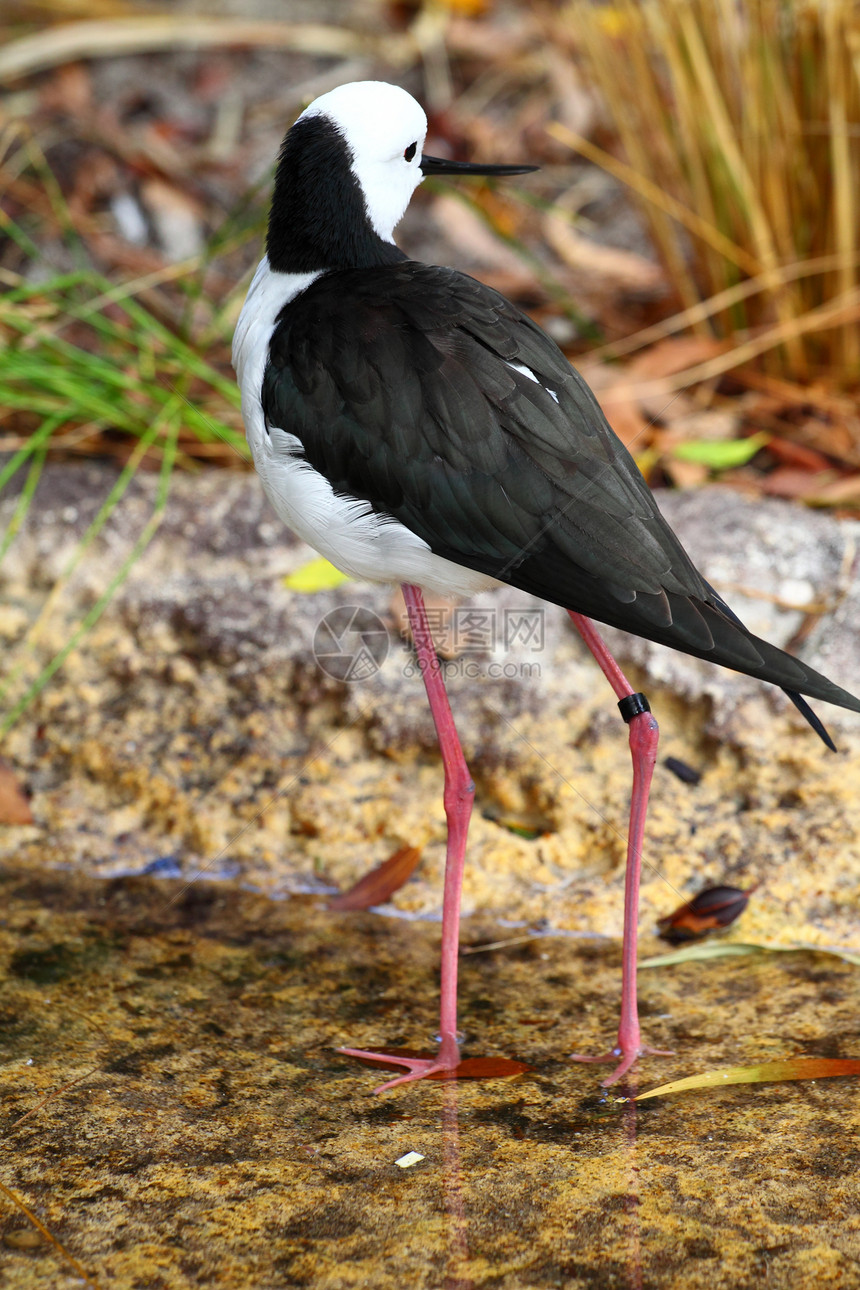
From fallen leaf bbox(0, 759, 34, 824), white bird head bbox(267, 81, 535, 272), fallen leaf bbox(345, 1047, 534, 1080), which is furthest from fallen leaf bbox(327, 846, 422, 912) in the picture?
white bird head bbox(267, 81, 535, 272)

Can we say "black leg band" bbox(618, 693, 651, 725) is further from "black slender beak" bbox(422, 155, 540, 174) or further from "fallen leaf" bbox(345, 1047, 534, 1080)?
"black slender beak" bbox(422, 155, 540, 174)

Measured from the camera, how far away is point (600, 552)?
1.95m

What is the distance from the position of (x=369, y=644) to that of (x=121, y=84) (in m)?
3.48

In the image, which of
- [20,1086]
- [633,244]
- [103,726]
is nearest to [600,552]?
[20,1086]

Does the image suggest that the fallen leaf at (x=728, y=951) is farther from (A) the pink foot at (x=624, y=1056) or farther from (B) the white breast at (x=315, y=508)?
(B) the white breast at (x=315, y=508)

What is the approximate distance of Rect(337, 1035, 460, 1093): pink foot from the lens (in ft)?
6.60

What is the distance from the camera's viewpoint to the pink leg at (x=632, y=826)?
2.04m

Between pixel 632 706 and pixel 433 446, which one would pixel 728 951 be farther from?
pixel 433 446

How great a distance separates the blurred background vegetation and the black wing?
3.54ft

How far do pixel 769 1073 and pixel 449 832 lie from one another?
725 millimetres

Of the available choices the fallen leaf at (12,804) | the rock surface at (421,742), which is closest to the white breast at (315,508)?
the rock surface at (421,742)

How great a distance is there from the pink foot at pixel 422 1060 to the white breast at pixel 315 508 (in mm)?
779

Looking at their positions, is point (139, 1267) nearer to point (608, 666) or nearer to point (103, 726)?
point (608, 666)

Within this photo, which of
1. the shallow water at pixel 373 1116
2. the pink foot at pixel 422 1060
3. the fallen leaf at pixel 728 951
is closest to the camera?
the shallow water at pixel 373 1116
